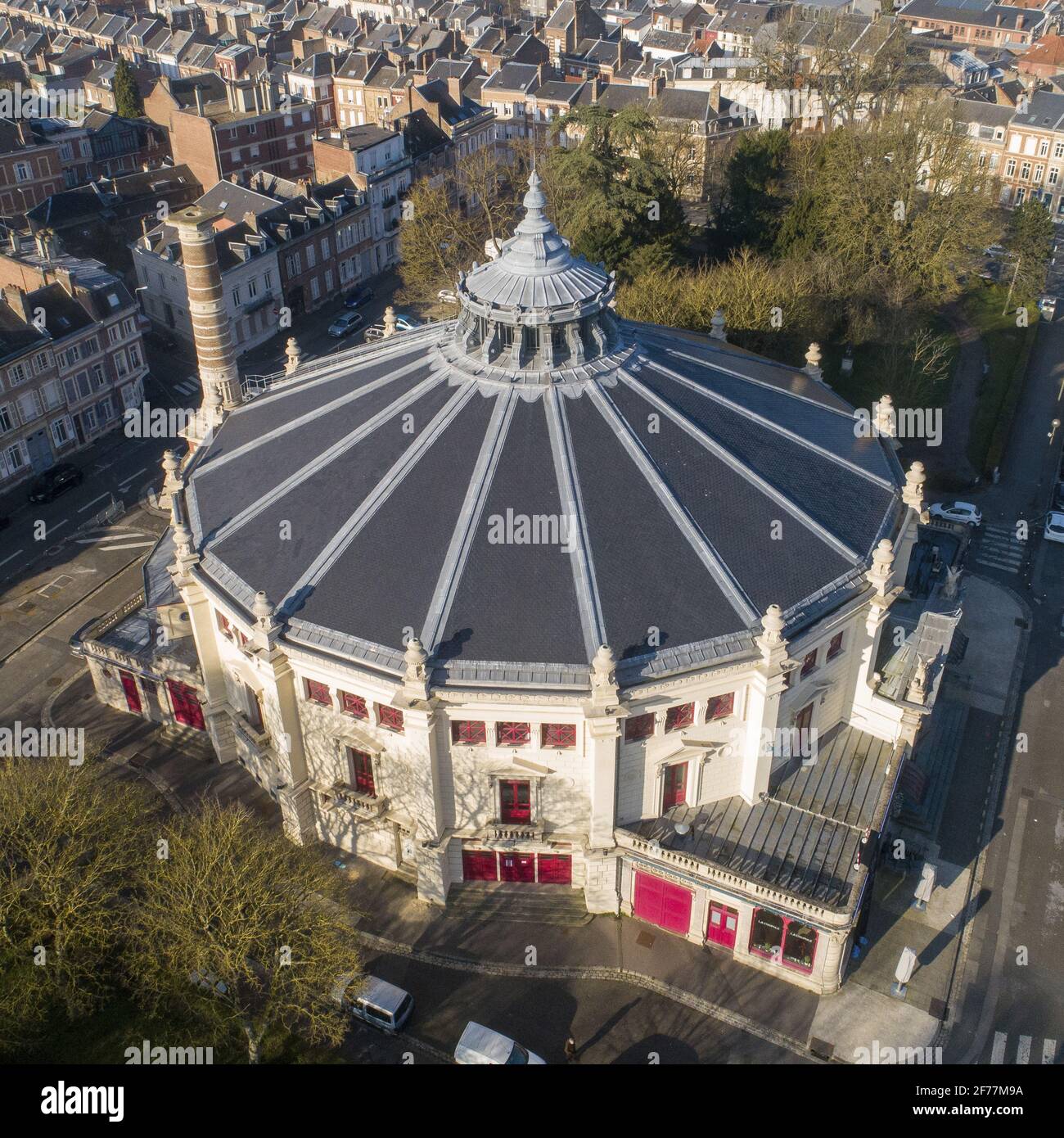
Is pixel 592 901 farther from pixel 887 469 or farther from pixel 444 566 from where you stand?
pixel 887 469

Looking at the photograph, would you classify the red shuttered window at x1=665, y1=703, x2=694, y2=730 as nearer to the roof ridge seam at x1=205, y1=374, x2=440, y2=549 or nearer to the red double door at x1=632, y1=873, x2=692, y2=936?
the red double door at x1=632, y1=873, x2=692, y2=936

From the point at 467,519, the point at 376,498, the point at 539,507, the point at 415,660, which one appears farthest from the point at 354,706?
the point at 539,507

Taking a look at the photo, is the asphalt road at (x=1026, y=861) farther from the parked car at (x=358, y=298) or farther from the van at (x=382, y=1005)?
the parked car at (x=358, y=298)

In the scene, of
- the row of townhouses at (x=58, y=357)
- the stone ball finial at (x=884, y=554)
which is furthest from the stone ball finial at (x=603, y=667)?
the row of townhouses at (x=58, y=357)

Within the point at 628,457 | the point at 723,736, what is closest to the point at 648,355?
the point at 628,457

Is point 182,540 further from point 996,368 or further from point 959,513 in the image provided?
point 996,368

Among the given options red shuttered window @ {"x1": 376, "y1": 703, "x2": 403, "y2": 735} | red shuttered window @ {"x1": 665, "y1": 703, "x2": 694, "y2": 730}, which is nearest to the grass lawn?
red shuttered window @ {"x1": 665, "y1": 703, "x2": 694, "y2": 730}
